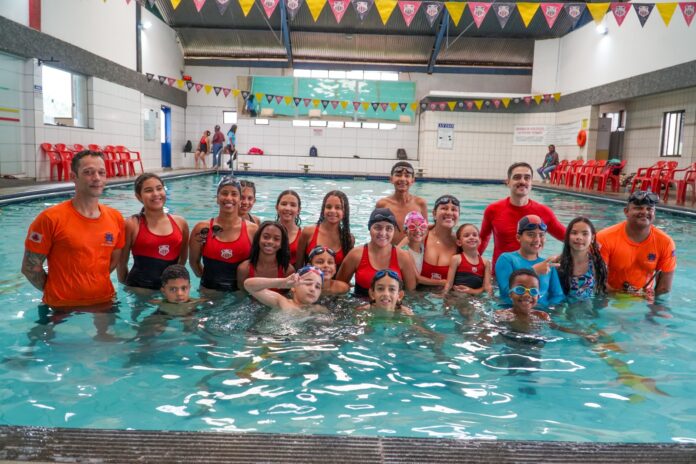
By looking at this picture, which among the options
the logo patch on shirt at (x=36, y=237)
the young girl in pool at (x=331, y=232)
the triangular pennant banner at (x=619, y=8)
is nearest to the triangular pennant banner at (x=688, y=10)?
the triangular pennant banner at (x=619, y=8)

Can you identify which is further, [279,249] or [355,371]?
[279,249]

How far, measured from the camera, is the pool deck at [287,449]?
1.92m

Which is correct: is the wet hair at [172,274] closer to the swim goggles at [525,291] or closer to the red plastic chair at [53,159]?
the swim goggles at [525,291]

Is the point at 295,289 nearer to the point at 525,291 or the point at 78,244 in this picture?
the point at 78,244

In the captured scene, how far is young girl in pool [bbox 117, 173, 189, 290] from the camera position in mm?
4191

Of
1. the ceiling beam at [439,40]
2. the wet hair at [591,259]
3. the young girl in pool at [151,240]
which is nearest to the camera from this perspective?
the young girl in pool at [151,240]

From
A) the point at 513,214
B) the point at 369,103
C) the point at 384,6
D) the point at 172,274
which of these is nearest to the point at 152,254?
the point at 172,274

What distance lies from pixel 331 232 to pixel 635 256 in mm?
2520

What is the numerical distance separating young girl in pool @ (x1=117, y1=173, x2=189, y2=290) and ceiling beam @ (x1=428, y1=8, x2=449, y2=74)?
16890 mm

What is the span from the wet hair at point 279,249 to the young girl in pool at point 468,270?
4.32 ft

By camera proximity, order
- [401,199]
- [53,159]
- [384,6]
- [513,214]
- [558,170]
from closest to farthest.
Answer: [513,214]
[401,199]
[384,6]
[53,159]
[558,170]

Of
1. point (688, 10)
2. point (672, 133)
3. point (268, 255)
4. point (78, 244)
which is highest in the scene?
point (688, 10)

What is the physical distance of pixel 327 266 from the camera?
4.24m

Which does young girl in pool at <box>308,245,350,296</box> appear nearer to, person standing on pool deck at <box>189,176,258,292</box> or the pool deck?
person standing on pool deck at <box>189,176,258,292</box>
